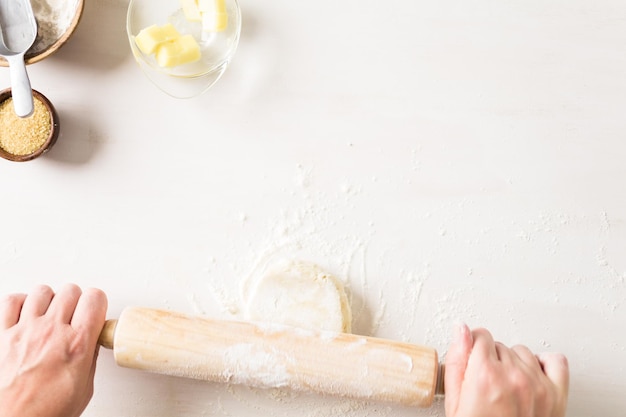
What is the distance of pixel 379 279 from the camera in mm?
1215

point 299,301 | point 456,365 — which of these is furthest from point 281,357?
point 456,365

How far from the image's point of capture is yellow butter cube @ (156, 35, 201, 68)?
3.84 ft

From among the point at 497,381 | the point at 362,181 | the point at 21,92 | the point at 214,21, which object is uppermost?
the point at 214,21

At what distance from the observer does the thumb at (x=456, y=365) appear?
107 centimetres

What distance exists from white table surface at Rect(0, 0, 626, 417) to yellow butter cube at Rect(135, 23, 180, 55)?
0.08 meters

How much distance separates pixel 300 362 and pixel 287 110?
0.43 meters

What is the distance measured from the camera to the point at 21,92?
114cm

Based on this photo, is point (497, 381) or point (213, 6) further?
point (213, 6)

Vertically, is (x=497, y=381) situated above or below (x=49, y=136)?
below

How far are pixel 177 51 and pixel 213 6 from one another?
0.09 metres

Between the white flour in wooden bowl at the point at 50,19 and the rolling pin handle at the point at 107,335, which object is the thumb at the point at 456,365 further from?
the white flour in wooden bowl at the point at 50,19

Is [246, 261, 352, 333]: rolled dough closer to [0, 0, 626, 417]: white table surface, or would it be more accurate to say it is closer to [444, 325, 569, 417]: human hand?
[0, 0, 626, 417]: white table surface

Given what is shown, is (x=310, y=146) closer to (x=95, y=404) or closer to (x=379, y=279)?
(x=379, y=279)

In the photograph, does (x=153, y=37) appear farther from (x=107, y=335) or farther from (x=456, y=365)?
(x=456, y=365)
